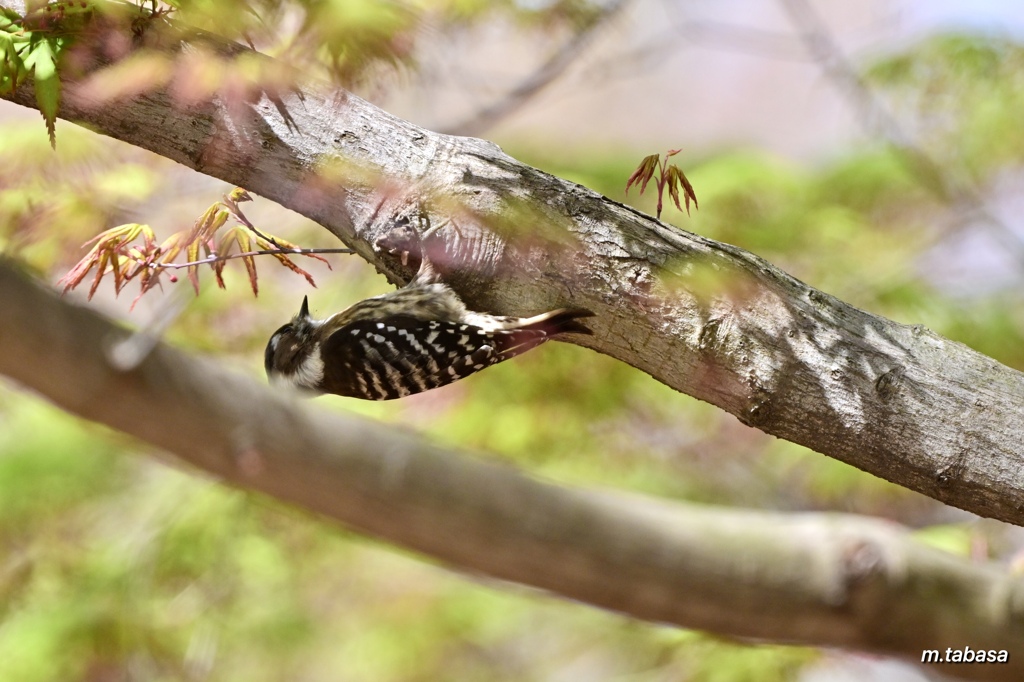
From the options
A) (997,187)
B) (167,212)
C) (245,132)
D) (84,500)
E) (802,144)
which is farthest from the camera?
(802,144)

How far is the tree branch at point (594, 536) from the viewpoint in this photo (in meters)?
2.41

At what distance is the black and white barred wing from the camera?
1.80 meters

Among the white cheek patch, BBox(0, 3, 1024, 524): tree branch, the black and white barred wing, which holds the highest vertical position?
BBox(0, 3, 1024, 524): tree branch

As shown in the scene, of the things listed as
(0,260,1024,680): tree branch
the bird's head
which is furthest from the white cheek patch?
(0,260,1024,680): tree branch

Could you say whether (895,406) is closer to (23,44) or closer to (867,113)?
(23,44)

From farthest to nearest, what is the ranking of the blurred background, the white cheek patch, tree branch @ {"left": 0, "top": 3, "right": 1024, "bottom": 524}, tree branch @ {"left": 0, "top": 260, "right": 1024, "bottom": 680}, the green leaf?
the blurred background, tree branch @ {"left": 0, "top": 260, "right": 1024, "bottom": 680}, the white cheek patch, tree branch @ {"left": 0, "top": 3, "right": 1024, "bottom": 524}, the green leaf

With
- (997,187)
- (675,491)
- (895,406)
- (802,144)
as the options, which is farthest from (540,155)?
(802,144)

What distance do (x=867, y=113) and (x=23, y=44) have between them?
3364mm

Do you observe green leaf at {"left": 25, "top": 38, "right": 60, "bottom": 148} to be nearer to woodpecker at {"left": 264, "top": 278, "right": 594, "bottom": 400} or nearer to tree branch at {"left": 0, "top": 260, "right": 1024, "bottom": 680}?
woodpecker at {"left": 264, "top": 278, "right": 594, "bottom": 400}

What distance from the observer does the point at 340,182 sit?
1.58 meters

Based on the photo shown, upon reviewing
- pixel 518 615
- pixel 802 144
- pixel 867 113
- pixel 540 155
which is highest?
pixel 802 144

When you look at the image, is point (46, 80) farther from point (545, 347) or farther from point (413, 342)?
point (545, 347)

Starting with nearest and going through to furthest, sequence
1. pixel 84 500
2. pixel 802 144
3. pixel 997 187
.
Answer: pixel 84 500, pixel 997 187, pixel 802 144

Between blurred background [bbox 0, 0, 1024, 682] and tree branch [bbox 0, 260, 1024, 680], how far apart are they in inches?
19.4
